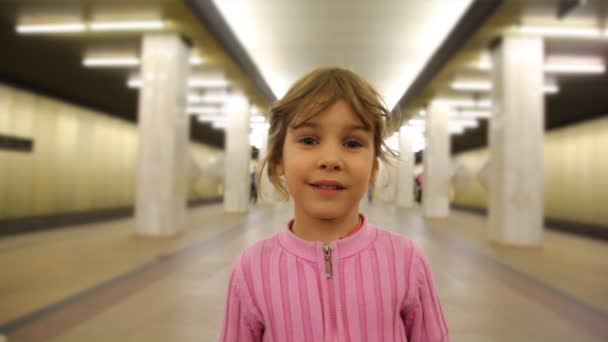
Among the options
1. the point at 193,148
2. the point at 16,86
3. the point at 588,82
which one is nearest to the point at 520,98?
the point at 588,82

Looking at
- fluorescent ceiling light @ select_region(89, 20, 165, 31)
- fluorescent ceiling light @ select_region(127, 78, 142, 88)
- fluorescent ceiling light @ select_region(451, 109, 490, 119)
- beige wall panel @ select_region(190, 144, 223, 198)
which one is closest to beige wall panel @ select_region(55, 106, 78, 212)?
fluorescent ceiling light @ select_region(127, 78, 142, 88)

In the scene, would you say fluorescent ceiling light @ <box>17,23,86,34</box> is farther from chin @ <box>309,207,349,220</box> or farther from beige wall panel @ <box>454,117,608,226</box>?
beige wall panel @ <box>454,117,608,226</box>

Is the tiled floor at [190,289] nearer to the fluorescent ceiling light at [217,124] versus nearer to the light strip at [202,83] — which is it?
the light strip at [202,83]

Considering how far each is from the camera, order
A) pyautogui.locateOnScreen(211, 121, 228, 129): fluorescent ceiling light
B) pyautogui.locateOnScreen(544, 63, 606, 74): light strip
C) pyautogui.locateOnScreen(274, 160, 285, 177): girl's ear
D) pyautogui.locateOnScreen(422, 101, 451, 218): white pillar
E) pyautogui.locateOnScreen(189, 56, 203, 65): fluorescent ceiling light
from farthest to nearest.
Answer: pyautogui.locateOnScreen(211, 121, 228, 129): fluorescent ceiling light, pyautogui.locateOnScreen(422, 101, 451, 218): white pillar, pyautogui.locateOnScreen(544, 63, 606, 74): light strip, pyautogui.locateOnScreen(189, 56, 203, 65): fluorescent ceiling light, pyautogui.locateOnScreen(274, 160, 285, 177): girl's ear

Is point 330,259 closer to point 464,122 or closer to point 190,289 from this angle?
point 190,289

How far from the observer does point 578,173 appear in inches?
891

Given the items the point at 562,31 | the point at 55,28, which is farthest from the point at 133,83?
the point at 562,31

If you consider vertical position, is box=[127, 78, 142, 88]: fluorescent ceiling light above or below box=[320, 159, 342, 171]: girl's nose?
above

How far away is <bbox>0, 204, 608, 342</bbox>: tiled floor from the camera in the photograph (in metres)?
4.57

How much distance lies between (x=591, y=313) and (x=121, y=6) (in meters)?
11.3

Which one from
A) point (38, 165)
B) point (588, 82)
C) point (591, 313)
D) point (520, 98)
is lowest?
point (591, 313)

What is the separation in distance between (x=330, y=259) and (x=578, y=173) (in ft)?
87.5

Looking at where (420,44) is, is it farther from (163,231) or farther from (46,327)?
(46,327)

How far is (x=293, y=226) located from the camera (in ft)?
4.60
